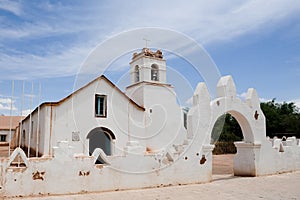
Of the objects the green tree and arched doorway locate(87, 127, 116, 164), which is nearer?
arched doorway locate(87, 127, 116, 164)

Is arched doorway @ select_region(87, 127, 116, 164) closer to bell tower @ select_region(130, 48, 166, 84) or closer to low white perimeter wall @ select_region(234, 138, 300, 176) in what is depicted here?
bell tower @ select_region(130, 48, 166, 84)

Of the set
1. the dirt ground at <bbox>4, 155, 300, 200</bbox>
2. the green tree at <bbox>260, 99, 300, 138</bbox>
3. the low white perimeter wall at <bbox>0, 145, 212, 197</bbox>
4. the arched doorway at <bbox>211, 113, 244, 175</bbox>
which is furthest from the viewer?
the green tree at <bbox>260, 99, 300, 138</bbox>

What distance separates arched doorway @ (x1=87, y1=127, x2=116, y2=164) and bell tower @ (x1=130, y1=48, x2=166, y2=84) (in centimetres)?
392

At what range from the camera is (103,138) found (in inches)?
657

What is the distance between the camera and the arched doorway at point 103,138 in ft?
50.9

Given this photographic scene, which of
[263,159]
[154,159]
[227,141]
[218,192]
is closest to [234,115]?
[263,159]

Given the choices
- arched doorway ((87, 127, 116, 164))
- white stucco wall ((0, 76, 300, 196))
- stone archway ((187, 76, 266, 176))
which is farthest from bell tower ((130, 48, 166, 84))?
stone archway ((187, 76, 266, 176))

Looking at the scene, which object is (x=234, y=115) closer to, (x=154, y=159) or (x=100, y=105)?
(x=154, y=159)

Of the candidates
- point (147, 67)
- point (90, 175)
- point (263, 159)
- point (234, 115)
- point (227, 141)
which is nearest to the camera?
point (90, 175)

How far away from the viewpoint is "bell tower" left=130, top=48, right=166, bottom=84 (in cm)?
1716

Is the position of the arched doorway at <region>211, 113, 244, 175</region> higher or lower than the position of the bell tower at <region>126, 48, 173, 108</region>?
lower

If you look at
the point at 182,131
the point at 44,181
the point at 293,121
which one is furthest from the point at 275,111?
the point at 44,181

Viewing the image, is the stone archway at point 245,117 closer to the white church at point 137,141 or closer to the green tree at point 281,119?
the white church at point 137,141

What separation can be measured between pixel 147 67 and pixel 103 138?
16.5ft
